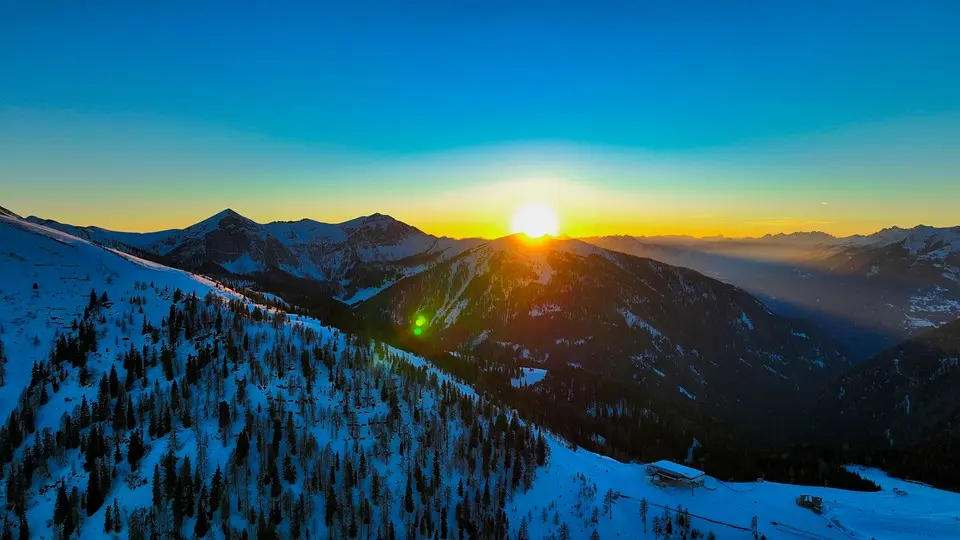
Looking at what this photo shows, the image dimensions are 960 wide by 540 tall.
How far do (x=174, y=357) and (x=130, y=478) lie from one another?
148ft

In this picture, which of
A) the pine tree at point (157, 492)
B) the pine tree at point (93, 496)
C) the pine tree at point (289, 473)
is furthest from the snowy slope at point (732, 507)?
the pine tree at point (93, 496)

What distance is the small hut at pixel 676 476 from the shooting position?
167125 millimetres

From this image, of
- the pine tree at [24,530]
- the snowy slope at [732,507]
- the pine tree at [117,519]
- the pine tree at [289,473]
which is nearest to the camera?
the pine tree at [24,530]

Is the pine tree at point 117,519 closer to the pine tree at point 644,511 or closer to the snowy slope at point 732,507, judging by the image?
the snowy slope at point 732,507

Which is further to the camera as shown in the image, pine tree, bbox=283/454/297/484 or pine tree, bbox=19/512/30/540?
pine tree, bbox=283/454/297/484

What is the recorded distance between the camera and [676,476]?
169m

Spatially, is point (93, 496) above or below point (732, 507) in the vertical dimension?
above

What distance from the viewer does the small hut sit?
548 feet

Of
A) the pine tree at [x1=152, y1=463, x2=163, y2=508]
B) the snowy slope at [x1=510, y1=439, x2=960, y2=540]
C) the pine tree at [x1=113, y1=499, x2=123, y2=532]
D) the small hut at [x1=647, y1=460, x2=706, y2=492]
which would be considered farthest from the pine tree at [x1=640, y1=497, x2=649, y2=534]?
the pine tree at [x1=113, y1=499, x2=123, y2=532]

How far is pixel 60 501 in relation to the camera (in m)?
137

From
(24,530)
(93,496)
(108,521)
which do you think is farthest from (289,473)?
(24,530)

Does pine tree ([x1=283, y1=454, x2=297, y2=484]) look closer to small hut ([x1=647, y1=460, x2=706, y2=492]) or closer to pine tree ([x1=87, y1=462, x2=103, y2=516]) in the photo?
pine tree ([x1=87, y1=462, x2=103, y2=516])

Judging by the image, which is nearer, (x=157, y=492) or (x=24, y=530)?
(x=24, y=530)

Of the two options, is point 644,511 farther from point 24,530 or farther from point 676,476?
point 24,530
